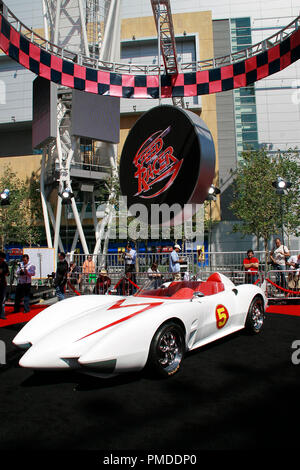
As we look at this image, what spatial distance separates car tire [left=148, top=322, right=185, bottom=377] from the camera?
11.0 feet

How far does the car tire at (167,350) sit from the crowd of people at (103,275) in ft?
12.5

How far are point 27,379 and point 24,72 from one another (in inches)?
1311

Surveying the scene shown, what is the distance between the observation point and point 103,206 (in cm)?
2698

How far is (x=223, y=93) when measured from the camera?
96.0 ft

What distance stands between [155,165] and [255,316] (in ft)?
12.2

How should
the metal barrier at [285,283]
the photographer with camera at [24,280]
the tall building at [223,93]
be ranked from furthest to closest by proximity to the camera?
the tall building at [223,93], the metal barrier at [285,283], the photographer with camera at [24,280]

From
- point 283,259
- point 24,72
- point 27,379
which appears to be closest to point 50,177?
point 24,72

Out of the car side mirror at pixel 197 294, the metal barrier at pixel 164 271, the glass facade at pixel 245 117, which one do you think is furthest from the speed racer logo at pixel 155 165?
the glass facade at pixel 245 117

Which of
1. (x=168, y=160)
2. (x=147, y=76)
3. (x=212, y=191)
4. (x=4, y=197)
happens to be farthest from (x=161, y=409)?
(x=4, y=197)

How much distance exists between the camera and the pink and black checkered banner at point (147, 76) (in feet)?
24.9

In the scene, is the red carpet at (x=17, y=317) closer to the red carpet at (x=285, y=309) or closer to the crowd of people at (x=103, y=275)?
the crowd of people at (x=103, y=275)

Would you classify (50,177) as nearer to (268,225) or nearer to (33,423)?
(268,225)

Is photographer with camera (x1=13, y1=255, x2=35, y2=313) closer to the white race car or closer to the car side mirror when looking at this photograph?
the white race car

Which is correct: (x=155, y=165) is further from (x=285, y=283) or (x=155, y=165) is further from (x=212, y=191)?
(x=212, y=191)
